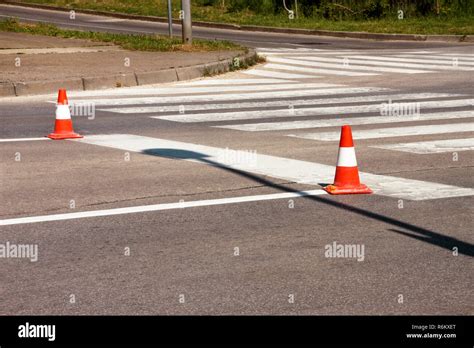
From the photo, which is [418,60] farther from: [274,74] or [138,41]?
[138,41]

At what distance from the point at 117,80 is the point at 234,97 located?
2.27 m

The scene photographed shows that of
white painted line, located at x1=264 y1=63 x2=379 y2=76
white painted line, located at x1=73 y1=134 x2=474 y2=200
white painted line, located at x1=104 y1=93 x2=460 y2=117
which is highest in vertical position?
white painted line, located at x1=73 y1=134 x2=474 y2=200

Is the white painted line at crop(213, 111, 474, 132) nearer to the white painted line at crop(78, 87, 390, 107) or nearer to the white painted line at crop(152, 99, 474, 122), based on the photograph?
the white painted line at crop(152, 99, 474, 122)

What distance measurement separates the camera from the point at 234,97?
1579 centimetres

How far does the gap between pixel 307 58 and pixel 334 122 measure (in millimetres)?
10408

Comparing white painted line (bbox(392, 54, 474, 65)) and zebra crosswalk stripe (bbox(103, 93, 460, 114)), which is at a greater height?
zebra crosswalk stripe (bbox(103, 93, 460, 114))

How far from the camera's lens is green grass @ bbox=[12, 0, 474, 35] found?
30.1 m

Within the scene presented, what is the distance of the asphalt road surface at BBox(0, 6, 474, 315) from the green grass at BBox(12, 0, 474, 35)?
49.6ft

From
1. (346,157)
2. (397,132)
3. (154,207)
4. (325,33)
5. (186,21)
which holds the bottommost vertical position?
(325,33)

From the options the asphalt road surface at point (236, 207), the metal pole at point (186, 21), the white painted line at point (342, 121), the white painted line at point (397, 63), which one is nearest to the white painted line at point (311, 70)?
the white painted line at point (397, 63)

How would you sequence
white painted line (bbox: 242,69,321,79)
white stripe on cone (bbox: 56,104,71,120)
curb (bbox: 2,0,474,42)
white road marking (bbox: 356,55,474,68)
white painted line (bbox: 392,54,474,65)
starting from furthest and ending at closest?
curb (bbox: 2,0,474,42) → white painted line (bbox: 392,54,474,65) → white road marking (bbox: 356,55,474,68) → white painted line (bbox: 242,69,321,79) → white stripe on cone (bbox: 56,104,71,120)

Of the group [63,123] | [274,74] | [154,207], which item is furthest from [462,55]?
[154,207]

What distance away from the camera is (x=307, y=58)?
23.1 meters

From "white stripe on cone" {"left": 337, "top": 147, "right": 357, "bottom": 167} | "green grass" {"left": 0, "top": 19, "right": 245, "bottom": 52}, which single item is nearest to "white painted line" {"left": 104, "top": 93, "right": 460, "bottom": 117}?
"white stripe on cone" {"left": 337, "top": 147, "right": 357, "bottom": 167}
